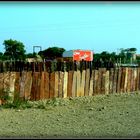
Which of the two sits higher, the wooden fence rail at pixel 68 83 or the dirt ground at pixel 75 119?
the wooden fence rail at pixel 68 83

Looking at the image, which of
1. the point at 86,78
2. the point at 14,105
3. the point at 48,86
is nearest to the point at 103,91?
the point at 86,78

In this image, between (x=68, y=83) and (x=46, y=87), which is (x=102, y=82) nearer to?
(x=68, y=83)

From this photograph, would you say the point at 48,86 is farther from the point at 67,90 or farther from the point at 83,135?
the point at 83,135

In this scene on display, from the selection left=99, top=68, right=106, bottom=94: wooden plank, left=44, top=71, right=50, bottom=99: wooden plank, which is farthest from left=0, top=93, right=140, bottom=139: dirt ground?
left=99, top=68, right=106, bottom=94: wooden plank

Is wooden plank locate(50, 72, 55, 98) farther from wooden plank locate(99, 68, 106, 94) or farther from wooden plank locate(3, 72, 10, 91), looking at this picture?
wooden plank locate(99, 68, 106, 94)

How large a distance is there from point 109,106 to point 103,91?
126 inches

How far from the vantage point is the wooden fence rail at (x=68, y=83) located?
40.7 ft

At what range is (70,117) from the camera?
10227 millimetres

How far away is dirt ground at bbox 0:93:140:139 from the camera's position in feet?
27.2

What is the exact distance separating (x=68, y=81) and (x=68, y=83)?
62 mm

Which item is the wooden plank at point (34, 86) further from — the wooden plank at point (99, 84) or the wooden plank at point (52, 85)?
the wooden plank at point (99, 84)

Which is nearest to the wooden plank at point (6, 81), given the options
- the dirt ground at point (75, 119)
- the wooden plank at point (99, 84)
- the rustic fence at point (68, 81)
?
the rustic fence at point (68, 81)

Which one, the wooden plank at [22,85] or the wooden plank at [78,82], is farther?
the wooden plank at [78,82]

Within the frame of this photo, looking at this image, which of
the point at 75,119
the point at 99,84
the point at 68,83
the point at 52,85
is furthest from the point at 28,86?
the point at 99,84
